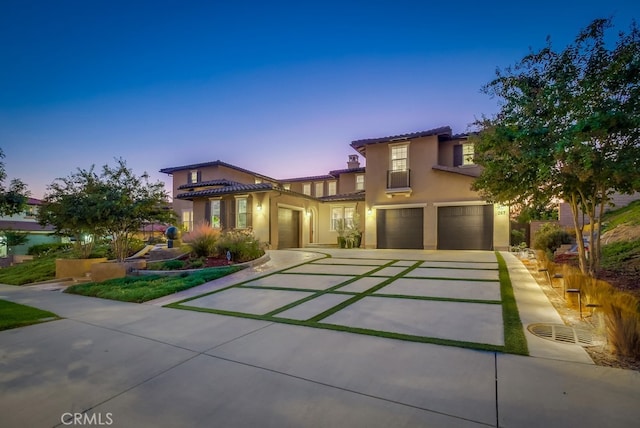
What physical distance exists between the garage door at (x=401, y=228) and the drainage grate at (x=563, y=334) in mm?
12563

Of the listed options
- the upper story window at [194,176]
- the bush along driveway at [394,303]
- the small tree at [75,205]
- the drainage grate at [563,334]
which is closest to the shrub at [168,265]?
the small tree at [75,205]

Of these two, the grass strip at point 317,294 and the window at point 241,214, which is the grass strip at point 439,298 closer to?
the grass strip at point 317,294

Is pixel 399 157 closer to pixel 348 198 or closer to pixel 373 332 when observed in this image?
pixel 348 198

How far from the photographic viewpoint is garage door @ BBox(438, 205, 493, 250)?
1491cm

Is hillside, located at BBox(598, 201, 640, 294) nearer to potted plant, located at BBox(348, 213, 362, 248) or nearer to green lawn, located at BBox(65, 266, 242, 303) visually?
green lawn, located at BBox(65, 266, 242, 303)

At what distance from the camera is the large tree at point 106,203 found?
995cm

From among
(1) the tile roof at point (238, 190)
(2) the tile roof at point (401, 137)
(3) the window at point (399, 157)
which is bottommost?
(1) the tile roof at point (238, 190)

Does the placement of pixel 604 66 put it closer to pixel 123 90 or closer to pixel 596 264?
pixel 596 264

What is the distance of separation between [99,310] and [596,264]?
9.74m

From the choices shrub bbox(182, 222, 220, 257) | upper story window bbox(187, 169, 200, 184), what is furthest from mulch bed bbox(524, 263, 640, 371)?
upper story window bbox(187, 169, 200, 184)

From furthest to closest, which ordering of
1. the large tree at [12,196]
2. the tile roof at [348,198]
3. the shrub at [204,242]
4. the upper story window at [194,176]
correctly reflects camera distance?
1. the upper story window at [194,176]
2. the tile roof at [348,198]
3. the shrub at [204,242]
4. the large tree at [12,196]

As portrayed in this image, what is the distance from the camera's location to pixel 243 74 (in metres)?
14.4

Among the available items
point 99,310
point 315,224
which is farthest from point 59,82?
point 315,224

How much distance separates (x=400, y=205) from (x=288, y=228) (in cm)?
681
